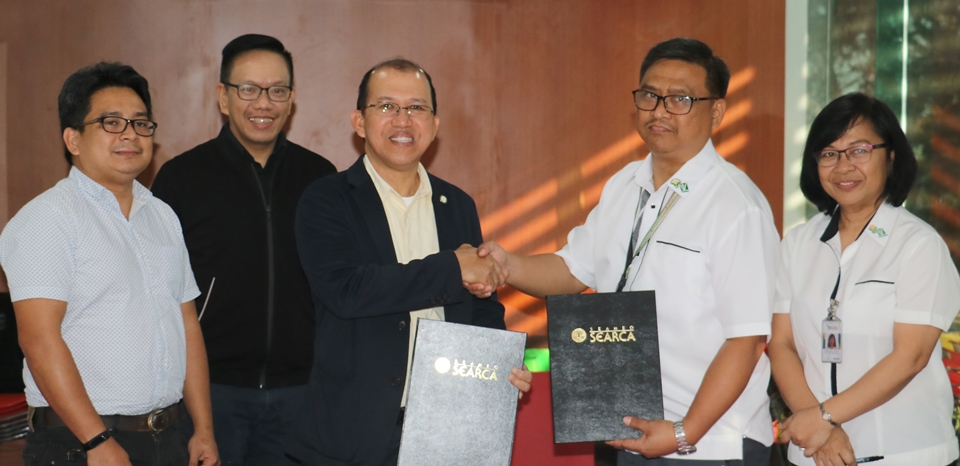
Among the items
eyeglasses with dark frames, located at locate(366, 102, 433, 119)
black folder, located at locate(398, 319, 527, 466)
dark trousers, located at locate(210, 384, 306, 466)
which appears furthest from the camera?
dark trousers, located at locate(210, 384, 306, 466)

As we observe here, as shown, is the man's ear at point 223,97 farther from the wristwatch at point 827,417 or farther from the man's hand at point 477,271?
the wristwatch at point 827,417

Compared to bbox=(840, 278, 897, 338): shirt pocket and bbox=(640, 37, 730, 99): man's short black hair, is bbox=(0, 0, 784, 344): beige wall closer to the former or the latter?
bbox=(640, 37, 730, 99): man's short black hair

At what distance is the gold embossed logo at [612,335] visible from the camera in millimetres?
2123

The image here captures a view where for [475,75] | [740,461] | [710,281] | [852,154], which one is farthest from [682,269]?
[475,75]

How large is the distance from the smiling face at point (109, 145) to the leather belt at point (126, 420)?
70 cm

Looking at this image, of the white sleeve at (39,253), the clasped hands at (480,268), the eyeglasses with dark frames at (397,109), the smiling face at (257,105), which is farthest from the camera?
the smiling face at (257,105)

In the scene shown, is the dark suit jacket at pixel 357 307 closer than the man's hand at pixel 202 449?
Yes

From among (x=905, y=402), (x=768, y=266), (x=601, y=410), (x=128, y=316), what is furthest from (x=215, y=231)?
(x=905, y=402)

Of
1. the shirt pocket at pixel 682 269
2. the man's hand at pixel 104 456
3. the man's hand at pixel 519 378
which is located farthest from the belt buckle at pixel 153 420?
the shirt pocket at pixel 682 269

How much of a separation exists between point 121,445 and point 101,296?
1.46ft

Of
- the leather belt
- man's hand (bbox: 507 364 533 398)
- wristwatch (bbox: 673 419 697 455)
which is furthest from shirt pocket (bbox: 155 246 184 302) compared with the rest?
wristwatch (bbox: 673 419 697 455)

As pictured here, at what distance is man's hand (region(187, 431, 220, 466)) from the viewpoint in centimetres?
264

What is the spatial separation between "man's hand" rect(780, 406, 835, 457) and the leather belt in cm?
189

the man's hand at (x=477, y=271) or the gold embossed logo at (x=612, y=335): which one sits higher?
the man's hand at (x=477, y=271)
